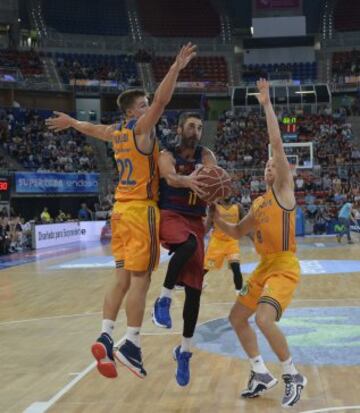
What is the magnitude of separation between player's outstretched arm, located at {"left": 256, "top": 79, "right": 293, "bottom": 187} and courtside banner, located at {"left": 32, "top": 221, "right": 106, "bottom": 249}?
18.1m

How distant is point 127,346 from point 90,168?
87.5ft

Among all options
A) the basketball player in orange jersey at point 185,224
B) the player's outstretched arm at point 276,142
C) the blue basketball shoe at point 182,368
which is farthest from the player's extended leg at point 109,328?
the player's outstretched arm at point 276,142

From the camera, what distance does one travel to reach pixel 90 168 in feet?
103

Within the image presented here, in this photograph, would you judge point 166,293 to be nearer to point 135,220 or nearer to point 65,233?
point 135,220

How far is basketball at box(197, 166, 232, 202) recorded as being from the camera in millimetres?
5145

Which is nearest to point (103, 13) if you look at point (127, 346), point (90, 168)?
point (90, 168)

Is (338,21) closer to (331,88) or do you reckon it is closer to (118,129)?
(331,88)

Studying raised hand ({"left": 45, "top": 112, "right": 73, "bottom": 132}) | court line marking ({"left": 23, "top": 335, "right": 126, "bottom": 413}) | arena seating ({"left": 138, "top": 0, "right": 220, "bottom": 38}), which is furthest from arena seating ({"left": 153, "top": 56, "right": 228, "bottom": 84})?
court line marking ({"left": 23, "top": 335, "right": 126, "bottom": 413})

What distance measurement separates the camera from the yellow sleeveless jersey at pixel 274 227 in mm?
5449

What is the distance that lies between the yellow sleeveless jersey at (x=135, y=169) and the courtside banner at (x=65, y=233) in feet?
58.5

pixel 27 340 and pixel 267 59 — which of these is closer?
pixel 27 340

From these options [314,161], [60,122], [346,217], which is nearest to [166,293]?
[60,122]

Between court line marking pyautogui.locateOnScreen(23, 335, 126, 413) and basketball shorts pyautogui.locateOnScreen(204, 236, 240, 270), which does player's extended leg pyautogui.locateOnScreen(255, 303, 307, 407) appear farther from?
basketball shorts pyautogui.locateOnScreen(204, 236, 240, 270)

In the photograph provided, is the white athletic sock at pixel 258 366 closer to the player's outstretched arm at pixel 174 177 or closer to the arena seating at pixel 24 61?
the player's outstretched arm at pixel 174 177
